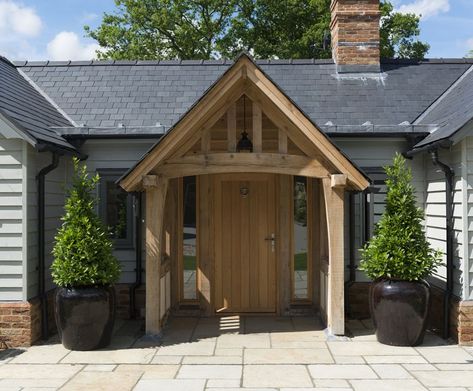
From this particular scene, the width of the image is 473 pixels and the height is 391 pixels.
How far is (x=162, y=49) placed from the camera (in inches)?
1004

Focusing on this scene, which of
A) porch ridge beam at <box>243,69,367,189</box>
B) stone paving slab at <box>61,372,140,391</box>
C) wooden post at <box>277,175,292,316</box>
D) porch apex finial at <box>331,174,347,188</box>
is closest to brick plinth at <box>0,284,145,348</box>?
stone paving slab at <box>61,372,140,391</box>

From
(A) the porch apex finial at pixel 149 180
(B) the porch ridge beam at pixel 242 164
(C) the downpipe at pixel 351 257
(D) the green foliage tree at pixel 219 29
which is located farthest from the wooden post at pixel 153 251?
(D) the green foliage tree at pixel 219 29

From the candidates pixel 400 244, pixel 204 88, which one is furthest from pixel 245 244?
pixel 204 88

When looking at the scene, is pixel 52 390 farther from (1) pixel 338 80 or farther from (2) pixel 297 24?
(2) pixel 297 24

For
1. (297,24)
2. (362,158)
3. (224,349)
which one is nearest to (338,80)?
(362,158)

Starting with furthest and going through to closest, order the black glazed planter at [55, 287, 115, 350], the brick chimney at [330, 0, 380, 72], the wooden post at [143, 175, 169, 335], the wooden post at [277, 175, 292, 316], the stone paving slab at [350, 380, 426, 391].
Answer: the brick chimney at [330, 0, 380, 72]
the wooden post at [277, 175, 292, 316]
the wooden post at [143, 175, 169, 335]
the black glazed planter at [55, 287, 115, 350]
the stone paving slab at [350, 380, 426, 391]

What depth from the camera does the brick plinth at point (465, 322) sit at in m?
6.85

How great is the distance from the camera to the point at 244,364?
623 centimetres

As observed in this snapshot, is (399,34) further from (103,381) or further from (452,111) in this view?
(103,381)

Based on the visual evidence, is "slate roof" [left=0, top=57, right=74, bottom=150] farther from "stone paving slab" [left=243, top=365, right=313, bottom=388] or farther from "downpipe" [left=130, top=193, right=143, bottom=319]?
"stone paving slab" [left=243, top=365, right=313, bottom=388]

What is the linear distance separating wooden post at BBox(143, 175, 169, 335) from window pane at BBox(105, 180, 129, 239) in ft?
5.71

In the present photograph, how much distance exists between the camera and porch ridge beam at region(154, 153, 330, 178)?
280 inches

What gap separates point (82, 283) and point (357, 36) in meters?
7.25

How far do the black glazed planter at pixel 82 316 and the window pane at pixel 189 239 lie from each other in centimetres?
215
